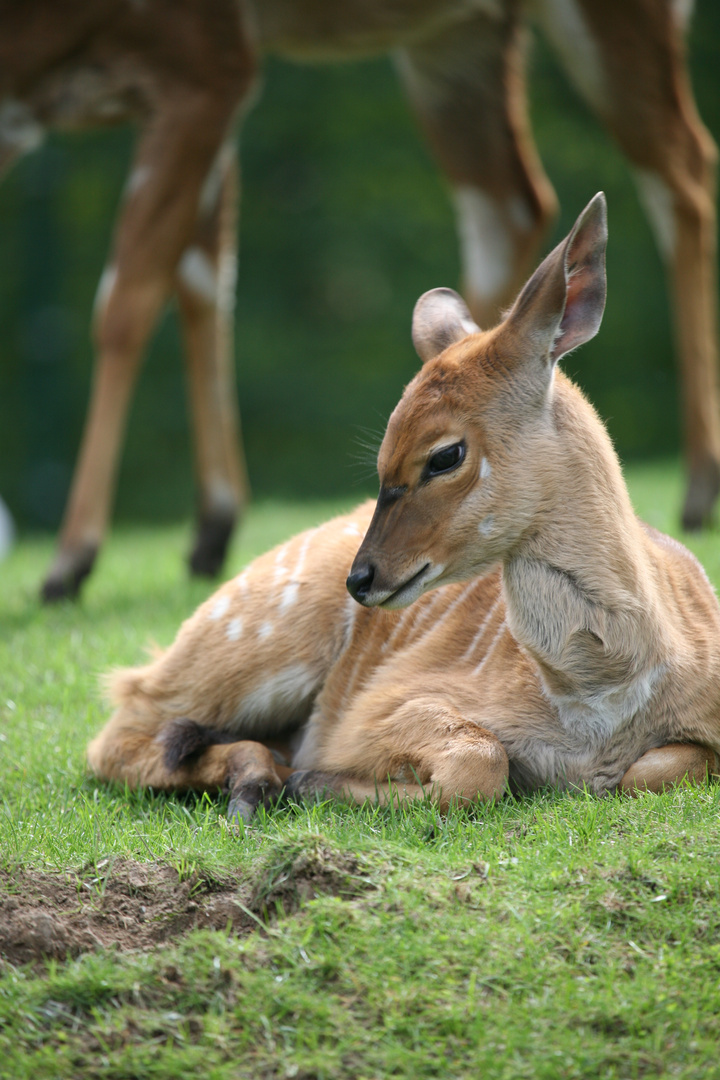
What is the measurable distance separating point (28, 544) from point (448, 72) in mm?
4763

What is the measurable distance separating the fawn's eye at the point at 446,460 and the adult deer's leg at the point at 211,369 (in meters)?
3.39

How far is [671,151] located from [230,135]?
6.43ft

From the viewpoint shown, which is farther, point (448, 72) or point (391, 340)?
point (391, 340)

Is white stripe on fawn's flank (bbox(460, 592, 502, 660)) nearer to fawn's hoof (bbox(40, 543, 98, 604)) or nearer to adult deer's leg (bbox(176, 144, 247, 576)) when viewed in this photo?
fawn's hoof (bbox(40, 543, 98, 604))

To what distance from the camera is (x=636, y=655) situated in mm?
2859

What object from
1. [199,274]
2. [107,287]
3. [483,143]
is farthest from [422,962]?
[483,143]

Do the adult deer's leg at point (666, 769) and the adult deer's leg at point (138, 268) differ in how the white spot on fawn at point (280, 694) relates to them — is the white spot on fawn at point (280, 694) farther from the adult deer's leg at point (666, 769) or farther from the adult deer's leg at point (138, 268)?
the adult deer's leg at point (138, 268)

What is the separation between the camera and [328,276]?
1348cm

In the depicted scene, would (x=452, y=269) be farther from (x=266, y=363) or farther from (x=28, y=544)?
(x=28, y=544)

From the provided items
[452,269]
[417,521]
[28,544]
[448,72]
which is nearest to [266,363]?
[452,269]

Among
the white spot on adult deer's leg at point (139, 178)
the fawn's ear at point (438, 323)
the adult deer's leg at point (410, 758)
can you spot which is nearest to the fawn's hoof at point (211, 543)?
the white spot on adult deer's leg at point (139, 178)

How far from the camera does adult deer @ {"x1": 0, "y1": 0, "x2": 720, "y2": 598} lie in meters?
5.40

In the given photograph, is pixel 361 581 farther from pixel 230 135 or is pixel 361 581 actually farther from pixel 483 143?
pixel 483 143

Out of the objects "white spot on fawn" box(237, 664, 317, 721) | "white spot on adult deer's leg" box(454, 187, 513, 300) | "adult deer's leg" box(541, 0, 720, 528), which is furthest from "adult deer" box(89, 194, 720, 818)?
"white spot on adult deer's leg" box(454, 187, 513, 300)
